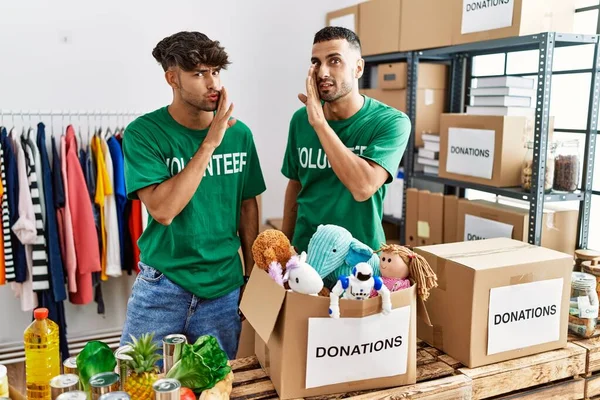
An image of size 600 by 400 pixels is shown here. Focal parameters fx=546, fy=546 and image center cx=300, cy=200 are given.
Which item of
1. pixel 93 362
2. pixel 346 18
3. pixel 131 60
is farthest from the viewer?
pixel 346 18

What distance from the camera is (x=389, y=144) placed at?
62.9 inches

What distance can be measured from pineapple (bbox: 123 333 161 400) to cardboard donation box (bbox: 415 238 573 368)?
77cm

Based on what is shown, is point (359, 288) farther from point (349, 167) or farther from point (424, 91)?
point (424, 91)

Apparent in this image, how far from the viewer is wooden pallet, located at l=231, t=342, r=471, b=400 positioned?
4.06ft

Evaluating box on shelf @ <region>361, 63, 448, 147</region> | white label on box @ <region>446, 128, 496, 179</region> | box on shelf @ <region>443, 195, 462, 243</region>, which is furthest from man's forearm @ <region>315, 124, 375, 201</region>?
box on shelf @ <region>361, 63, 448, 147</region>

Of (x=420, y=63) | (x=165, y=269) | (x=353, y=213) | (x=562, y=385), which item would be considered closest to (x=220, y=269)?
(x=165, y=269)

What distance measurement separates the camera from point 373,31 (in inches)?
131

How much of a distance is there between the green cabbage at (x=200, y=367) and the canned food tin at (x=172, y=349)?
0.02 meters

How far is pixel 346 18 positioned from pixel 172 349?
2.92 m

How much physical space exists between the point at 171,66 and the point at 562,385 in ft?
4.77

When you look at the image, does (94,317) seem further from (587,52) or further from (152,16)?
(587,52)

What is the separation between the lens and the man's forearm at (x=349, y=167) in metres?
1.52

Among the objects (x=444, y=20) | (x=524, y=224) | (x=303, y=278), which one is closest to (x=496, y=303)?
(x=303, y=278)

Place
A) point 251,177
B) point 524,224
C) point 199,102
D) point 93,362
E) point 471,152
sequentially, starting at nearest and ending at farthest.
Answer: point 93,362 < point 199,102 < point 251,177 < point 524,224 < point 471,152
